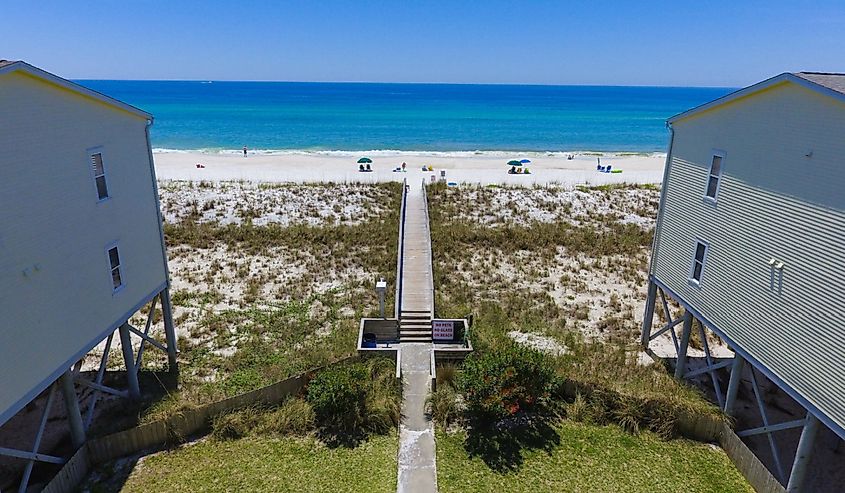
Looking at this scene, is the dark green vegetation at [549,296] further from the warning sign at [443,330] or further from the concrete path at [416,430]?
the concrete path at [416,430]

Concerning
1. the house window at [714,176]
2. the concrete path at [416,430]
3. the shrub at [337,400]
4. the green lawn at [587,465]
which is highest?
the house window at [714,176]

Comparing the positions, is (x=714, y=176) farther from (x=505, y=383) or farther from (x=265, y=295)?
(x=265, y=295)

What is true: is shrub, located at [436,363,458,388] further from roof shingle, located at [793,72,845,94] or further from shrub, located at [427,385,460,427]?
roof shingle, located at [793,72,845,94]

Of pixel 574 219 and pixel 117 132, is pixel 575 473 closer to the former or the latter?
pixel 117 132

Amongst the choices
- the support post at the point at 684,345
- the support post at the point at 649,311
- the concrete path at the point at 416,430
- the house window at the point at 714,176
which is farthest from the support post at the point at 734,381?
the concrete path at the point at 416,430

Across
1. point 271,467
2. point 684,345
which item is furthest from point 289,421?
point 684,345

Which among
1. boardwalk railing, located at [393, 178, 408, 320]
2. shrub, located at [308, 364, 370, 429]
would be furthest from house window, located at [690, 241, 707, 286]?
shrub, located at [308, 364, 370, 429]
